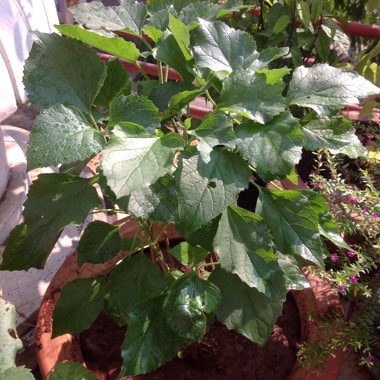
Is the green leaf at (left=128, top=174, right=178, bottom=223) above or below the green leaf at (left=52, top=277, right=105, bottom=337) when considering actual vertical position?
above

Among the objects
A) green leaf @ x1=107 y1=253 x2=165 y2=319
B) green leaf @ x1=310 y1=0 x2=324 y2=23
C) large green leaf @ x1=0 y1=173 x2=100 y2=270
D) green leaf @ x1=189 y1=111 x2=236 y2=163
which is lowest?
green leaf @ x1=107 y1=253 x2=165 y2=319

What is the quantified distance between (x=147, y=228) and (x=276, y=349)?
0.39 m

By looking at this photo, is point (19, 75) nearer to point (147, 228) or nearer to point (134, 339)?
point (147, 228)

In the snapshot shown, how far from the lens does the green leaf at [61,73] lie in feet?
2.27

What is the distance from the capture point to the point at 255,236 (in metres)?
0.67

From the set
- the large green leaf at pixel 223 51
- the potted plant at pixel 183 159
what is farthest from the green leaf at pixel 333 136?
the large green leaf at pixel 223 51

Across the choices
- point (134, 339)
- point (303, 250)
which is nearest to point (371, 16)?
point (303, 250)

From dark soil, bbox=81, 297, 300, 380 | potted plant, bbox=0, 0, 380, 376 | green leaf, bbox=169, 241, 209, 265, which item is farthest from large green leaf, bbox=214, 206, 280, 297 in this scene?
dark soil, bbox=81, 297, 300, 380

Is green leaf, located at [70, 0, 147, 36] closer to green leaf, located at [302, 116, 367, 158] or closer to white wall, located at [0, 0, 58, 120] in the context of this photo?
white wall, located at [0, 0, 58, 120]

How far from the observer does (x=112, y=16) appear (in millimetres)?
799

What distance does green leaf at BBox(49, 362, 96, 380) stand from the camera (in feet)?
2.52

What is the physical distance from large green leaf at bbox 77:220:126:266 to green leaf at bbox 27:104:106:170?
9.9 inches

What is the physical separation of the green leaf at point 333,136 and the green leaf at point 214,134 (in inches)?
5.4

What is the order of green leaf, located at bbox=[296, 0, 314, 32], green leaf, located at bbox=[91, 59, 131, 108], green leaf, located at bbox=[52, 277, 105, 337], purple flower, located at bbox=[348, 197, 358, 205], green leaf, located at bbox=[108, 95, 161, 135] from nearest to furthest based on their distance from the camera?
1. green leaf, located at bbox=[108, 95, 161, 135]
2. green leaf, located at bbox=[91, 59, 131, 108]
3. green leaf, located at bbox=[52, 277, 105, 337]
4. purple flower, located at bbox=[348, 197, 358, 205]
5. green leaf, located at bbox=[296, 0, 314, 32]
